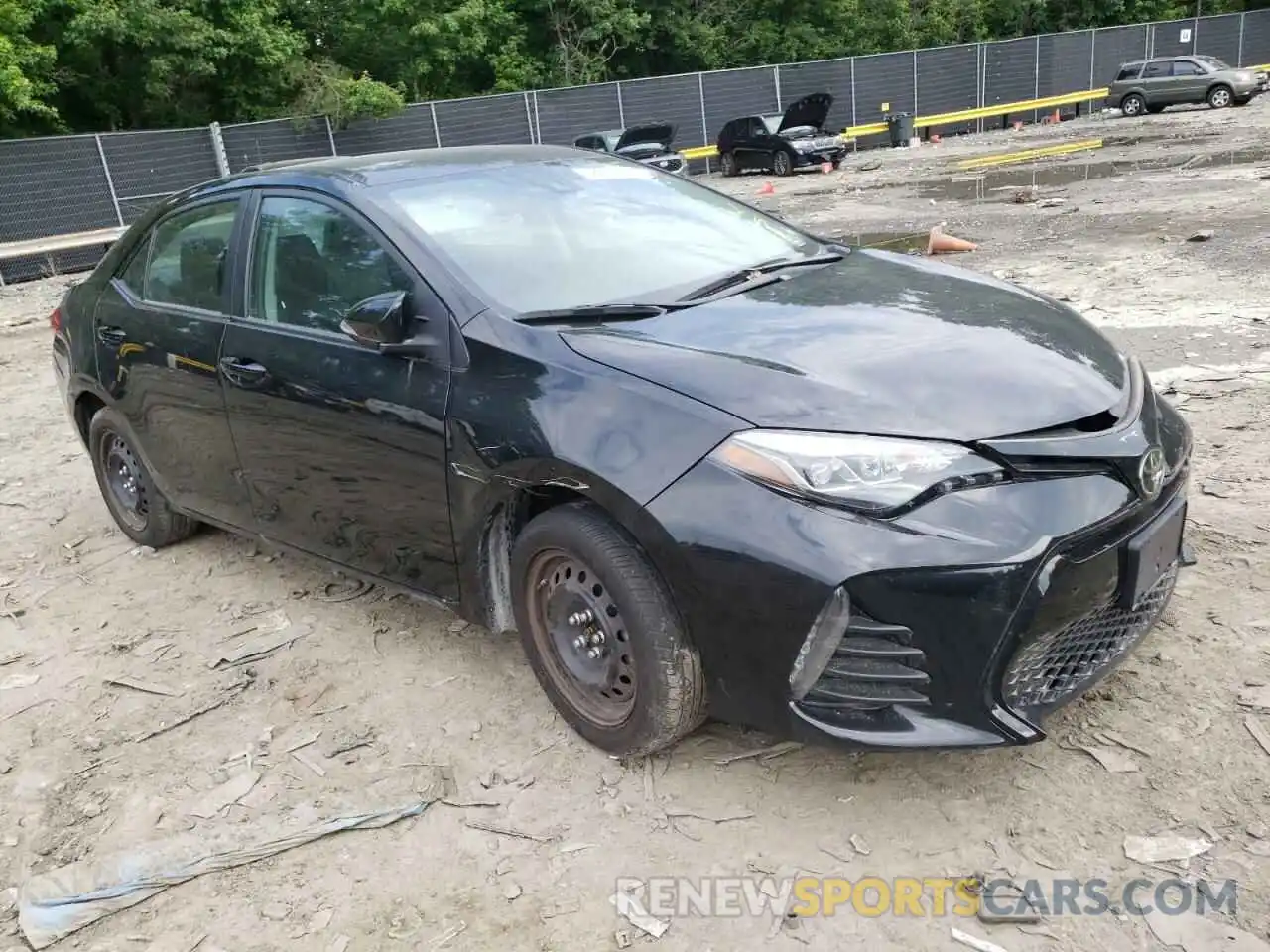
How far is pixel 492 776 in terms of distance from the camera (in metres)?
2.99

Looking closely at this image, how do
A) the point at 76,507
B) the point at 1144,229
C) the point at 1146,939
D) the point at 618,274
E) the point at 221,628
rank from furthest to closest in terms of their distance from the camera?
the point at 1144,229 → the point at 76,507 → the point at 221,628 → the point at 618,274 → the point at 1146,939

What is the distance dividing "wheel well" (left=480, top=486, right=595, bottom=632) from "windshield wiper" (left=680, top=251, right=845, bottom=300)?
78cm

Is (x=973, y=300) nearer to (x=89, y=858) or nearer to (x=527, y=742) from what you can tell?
(x=527, y=742)

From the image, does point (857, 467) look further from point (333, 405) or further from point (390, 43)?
point (390, 43)

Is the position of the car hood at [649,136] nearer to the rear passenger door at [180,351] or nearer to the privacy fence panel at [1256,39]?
the rear passenger door at [180,351]

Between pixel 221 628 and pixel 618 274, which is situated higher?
pixel 618 274

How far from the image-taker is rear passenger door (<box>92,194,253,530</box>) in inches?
155

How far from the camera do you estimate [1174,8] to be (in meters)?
43.4

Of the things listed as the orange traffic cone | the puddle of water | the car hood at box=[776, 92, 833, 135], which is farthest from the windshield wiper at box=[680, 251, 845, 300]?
the car hood at box=[776, 92, 833, 135]

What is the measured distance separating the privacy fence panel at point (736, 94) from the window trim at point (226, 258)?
1081 inches

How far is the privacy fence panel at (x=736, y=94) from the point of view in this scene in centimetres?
3041

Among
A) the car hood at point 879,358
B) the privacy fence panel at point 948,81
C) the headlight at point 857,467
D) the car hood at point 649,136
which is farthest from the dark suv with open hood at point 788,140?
the headlight at point 857,467

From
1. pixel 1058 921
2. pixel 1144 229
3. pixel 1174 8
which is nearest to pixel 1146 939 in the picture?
pixel 1058 921

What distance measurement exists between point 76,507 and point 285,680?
9.39 feet
